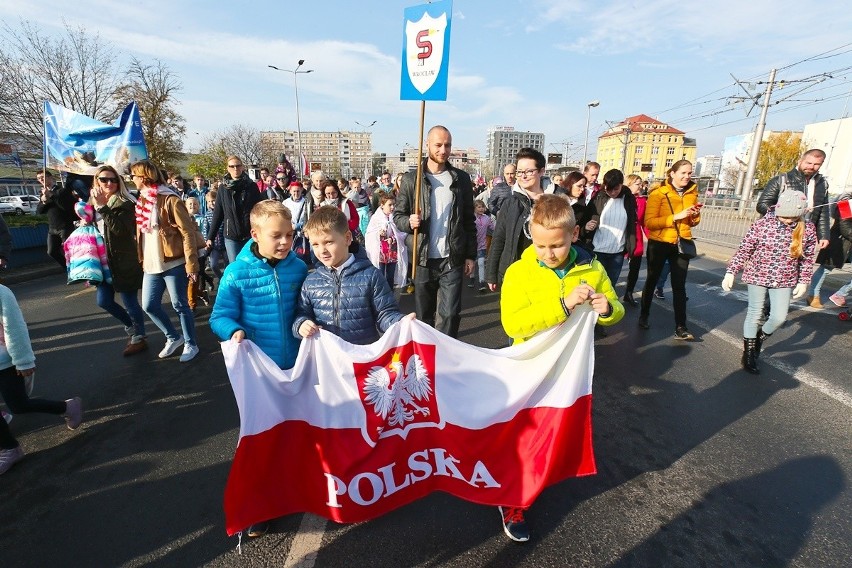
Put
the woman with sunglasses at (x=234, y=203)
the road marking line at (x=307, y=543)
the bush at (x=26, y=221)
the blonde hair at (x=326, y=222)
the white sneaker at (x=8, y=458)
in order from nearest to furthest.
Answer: the road marking line at (x=307, y=543), the blonde hair at (x=326, y=222), the white sneaker at (x=8, y=458), the woman with sunglasses at (x=234, y=203), the bush at (x=26, y=221)

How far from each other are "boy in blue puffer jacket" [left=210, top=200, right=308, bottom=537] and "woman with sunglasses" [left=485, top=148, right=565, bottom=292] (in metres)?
2.23

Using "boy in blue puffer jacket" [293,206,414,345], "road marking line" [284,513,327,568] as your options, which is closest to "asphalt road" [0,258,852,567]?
"road marking line" [284,513,327,568]

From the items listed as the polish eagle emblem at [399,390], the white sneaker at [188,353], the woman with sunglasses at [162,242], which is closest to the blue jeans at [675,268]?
the polish eagle emblem at [399,390]

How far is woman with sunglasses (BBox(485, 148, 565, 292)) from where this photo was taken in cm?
405

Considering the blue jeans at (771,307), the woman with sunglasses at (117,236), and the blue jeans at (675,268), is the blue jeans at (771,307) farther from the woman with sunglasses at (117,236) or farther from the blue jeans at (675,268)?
the woman with sunglasses at (117,236)

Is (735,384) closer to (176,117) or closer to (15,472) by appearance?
(15,472)

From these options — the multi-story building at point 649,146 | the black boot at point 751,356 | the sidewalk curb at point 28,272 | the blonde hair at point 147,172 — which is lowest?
the sidewalk curb at point 28,272

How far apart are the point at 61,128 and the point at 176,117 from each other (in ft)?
74.9

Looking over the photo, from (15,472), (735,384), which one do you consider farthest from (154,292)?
(735,384)

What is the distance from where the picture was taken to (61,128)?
6.82m

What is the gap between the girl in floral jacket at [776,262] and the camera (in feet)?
13.1

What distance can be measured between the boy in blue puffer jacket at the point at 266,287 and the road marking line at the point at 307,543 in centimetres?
92

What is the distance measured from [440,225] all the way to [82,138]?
664 cm

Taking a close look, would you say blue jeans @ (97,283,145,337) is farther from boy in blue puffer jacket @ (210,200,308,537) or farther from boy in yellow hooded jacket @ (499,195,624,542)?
boy in yellow hooded jacket @ (499,195,624,542)
